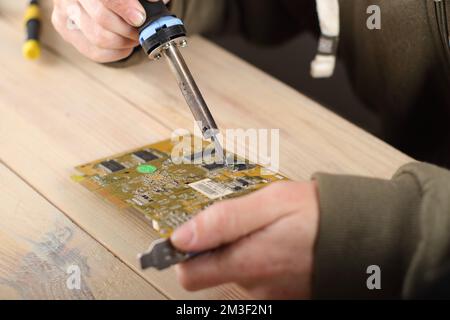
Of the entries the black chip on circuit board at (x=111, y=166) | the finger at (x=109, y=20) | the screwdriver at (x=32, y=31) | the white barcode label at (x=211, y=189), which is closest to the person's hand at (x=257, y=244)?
the white barcode label at (x=211, y=189)

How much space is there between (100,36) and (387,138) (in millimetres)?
483

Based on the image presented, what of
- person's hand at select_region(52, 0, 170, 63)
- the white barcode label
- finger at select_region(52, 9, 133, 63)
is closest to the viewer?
the white barcode label

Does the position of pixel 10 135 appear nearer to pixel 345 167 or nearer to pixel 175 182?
pixel 175 182

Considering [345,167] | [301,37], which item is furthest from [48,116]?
[301,37]

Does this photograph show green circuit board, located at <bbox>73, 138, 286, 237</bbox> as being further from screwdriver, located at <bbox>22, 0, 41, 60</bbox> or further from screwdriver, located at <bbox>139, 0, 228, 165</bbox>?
screwdriver, located at <bbox>22, 0, 41, 60</bbox>

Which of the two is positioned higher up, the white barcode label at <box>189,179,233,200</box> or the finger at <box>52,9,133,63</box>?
the finger at <box>52,9,133,63</box>

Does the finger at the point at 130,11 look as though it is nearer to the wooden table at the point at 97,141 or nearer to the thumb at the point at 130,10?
the thumb at the point at 130,10

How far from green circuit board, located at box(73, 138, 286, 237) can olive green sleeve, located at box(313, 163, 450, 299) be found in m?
Result: 0.13

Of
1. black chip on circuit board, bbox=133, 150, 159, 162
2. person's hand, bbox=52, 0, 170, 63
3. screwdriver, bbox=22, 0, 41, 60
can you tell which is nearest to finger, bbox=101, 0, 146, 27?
person's hand, bbox=52, 0, 170, 63

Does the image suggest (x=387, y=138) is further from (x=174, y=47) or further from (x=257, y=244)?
Answer: (x=257, y=244)

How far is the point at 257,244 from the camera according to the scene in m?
0.56

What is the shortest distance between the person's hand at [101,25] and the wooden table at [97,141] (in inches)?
2.3

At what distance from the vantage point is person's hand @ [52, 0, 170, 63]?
2.58ft

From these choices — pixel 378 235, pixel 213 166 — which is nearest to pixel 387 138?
pixel 213 166
